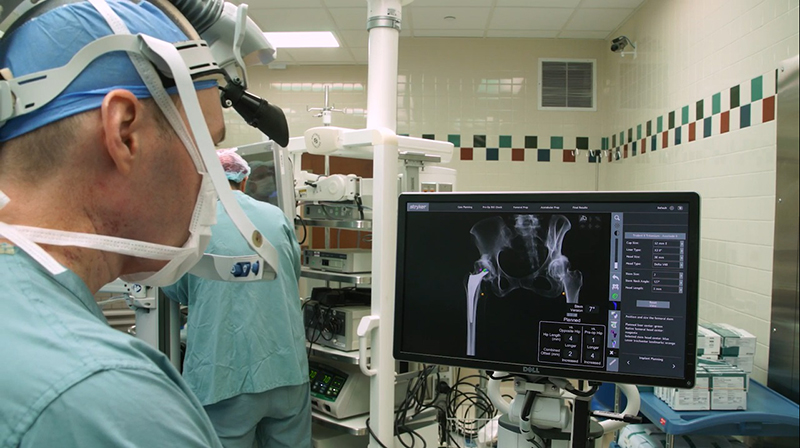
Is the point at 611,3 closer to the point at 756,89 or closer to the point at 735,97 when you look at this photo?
the point at 735,97

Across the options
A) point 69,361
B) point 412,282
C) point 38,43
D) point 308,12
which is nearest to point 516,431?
point 412,282

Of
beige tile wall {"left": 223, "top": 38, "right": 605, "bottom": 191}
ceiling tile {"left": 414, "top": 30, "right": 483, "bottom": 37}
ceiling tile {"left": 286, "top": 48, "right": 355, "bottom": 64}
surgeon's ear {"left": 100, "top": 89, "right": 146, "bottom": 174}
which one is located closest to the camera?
Answer: surgeon's ear {"left": 100, "top": 89, "right": 146, "bottom": 174}

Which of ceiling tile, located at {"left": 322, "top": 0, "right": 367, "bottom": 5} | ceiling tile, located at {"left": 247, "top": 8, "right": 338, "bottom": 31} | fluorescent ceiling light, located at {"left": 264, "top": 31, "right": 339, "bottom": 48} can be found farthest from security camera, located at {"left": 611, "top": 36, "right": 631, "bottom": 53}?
fluorescent ceiling light, located at {"left": 264, "top": 31, "right": 339, "bottom": 48}

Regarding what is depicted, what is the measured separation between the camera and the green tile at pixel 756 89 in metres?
2.56

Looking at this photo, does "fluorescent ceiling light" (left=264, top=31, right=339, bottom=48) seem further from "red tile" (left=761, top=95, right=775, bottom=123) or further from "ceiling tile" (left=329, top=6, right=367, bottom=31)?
"red tile" (left=761, top=95, right=775, bottom=123)

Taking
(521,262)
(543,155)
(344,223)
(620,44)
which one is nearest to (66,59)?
(521,262)

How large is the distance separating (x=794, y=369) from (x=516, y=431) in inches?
39.0

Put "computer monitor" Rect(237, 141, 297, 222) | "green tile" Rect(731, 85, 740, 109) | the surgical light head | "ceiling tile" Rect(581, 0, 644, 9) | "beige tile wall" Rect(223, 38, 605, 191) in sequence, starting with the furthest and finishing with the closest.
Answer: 1. "beige tile wall" Rect(223, 38, 605, 191)
2. "ceiling tile" Rect(581, 0, 644, 9)
3. "green tile" Rect(731, 85, 740, 109)
4. "computer monitor" Rect(237, 141, 297, 222)
5. the surgical light head

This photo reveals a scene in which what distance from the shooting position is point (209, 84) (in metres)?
0.81

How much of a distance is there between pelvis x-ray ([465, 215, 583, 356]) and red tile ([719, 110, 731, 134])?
230 centimetres

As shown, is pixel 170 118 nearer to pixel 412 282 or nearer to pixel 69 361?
pixel 69 361

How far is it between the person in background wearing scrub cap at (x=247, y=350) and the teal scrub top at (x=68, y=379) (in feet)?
4.60

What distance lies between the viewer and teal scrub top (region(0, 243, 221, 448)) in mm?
526

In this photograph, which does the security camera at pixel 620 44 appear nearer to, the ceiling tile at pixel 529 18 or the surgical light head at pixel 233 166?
the ceiling tile at pixel 529 18
